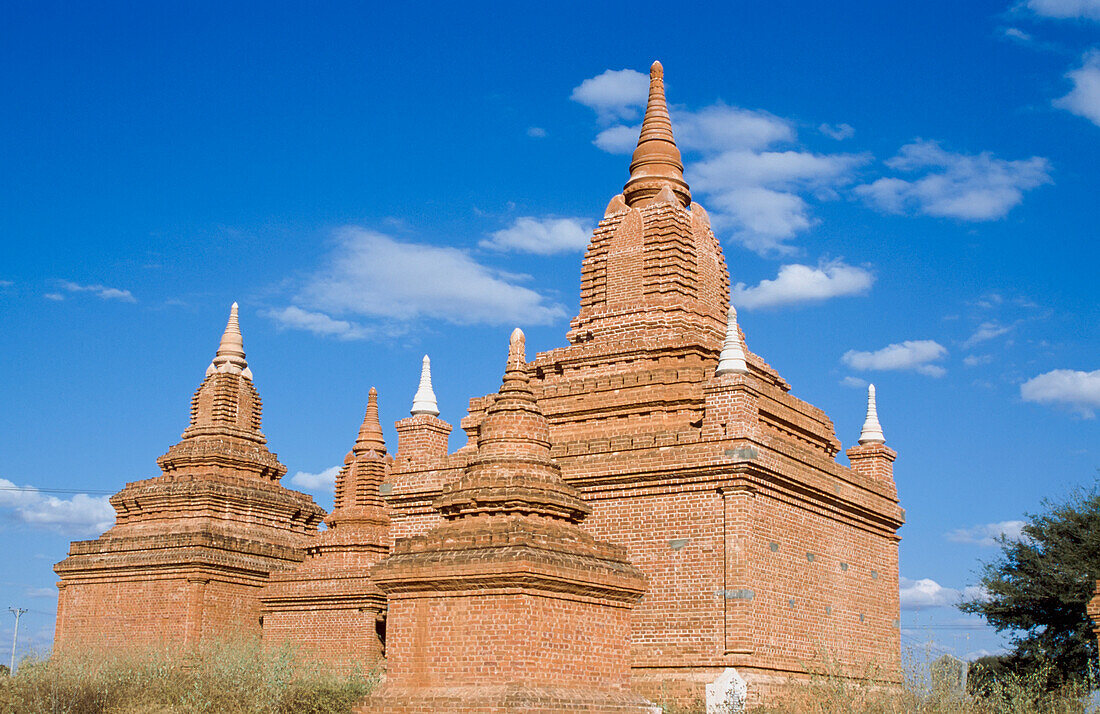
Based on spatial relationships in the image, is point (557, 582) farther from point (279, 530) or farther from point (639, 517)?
point (279, 530)

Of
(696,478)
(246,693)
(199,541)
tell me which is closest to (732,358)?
(696,478)

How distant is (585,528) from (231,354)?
18.4 m

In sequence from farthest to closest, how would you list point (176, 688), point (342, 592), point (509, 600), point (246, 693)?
point (342, 592)
point (176, 688)
point (246, 693)
point (509, 600)

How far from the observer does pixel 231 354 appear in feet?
133

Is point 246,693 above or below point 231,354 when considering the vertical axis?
below

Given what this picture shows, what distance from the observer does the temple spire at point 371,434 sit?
42156 millimetres

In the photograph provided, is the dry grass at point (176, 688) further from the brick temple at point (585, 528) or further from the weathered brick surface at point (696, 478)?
the weathered brick surface at point (696, 478)

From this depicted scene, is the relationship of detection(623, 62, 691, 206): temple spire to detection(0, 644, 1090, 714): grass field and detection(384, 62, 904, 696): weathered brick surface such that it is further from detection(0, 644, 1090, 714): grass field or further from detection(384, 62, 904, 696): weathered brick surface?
detection(0, 644, 1090, 714): grass field

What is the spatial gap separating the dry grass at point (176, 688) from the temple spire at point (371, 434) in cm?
1684

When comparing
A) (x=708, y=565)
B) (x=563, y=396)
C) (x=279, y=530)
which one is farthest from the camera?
(x=279, y=530)

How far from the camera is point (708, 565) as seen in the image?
965 inches

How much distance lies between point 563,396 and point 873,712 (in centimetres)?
1260

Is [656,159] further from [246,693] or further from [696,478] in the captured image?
[246,693]

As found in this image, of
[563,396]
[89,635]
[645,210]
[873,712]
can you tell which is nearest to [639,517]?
[563,396]
